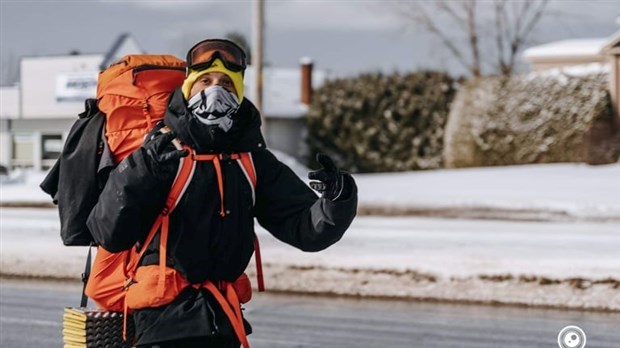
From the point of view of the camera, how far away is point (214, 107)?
3555 mm

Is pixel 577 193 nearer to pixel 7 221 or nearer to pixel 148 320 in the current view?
pixel 7 221

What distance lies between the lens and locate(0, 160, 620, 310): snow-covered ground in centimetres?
1030

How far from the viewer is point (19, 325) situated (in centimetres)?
920

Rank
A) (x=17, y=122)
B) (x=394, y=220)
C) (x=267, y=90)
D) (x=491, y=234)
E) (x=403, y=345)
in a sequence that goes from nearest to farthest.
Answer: (x=403, y=345)
(x=491, y=234)
(x=394, y=220)
(x=17, y=122)
(x=267, y=90)

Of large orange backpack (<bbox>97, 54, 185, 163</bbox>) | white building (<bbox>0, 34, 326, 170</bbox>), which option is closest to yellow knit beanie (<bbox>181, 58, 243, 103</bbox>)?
large orange backpack (<bbox>97, 54, 185, 163</bbox>)

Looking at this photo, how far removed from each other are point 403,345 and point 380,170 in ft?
79.8

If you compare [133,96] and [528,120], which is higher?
[133,96]

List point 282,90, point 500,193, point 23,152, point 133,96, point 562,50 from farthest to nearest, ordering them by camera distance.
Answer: point 282,90 < point 562,50 < point 23,152 < point 500,193 < point 133,96

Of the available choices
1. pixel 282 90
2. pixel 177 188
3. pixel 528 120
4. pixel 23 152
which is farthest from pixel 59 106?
pixel 177 188

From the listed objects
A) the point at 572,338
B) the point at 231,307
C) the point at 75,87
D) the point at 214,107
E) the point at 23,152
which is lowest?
the point at 572,338

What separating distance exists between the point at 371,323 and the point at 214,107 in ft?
19.3

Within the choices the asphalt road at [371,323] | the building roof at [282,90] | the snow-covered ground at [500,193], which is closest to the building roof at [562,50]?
the building roof at [282,90]

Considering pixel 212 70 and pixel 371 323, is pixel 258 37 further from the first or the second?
pixel 212 70

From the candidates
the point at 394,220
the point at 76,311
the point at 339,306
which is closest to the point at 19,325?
the point at 339,306
